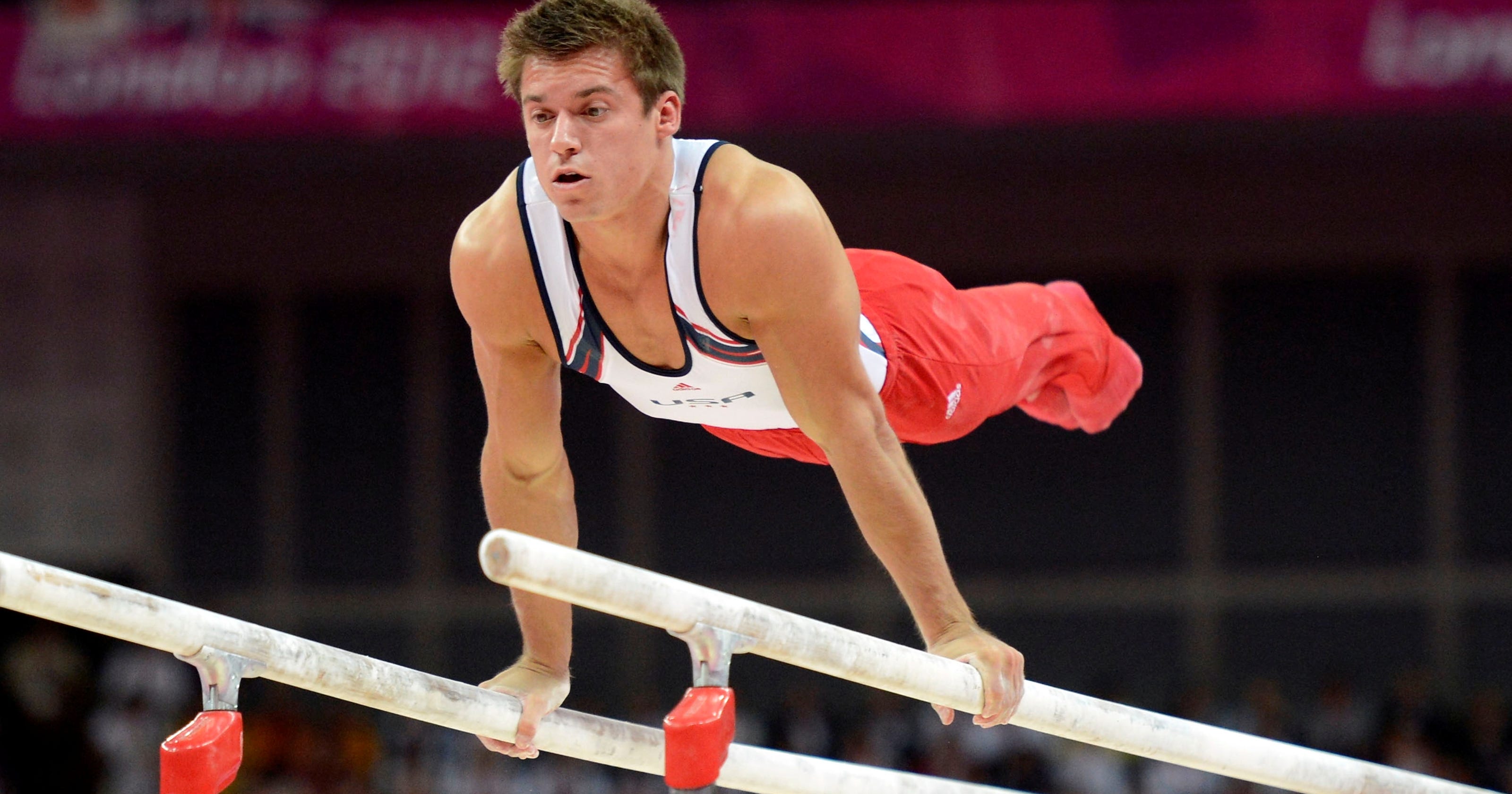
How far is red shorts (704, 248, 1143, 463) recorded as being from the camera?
141 inches

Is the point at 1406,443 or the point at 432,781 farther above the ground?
the point at 1406,443

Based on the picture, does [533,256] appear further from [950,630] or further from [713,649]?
[950,630]

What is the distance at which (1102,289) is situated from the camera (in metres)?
9.95

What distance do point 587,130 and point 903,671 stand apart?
1.03 m

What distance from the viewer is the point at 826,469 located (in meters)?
10.1

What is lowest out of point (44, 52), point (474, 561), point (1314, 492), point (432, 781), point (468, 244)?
point (432, 781)

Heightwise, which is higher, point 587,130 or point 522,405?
point 587,130

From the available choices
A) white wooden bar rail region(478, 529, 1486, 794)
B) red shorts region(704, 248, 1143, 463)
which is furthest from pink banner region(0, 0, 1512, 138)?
white wooden bar rail region(478, 529, 1486, 794)

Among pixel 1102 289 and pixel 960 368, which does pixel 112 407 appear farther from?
pixel 960 368

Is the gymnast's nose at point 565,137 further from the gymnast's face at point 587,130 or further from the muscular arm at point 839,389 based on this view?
the muscular arm at point 839,389

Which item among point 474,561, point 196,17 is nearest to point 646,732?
point 196,17

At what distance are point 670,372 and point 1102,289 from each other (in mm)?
7222

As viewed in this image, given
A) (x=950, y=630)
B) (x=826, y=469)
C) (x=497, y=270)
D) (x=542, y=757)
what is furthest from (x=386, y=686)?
(x=826, y=469)

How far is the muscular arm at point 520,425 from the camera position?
299cm
